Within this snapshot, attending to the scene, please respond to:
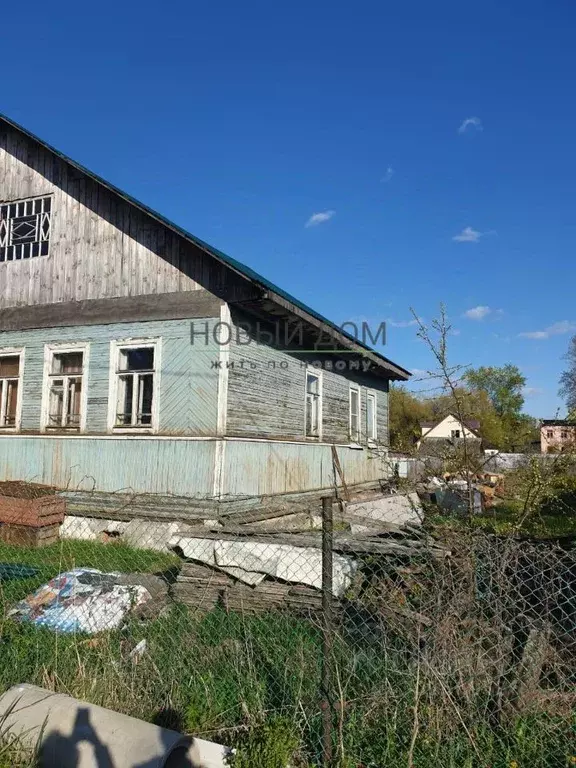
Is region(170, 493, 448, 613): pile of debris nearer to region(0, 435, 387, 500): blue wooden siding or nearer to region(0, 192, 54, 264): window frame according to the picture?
region(0, 435, 387, 500): blue wooden siding

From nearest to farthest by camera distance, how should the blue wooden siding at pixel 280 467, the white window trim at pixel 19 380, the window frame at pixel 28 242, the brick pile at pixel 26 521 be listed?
the brick pile at pixel 26 521 → the blue wooden siding at pixel 280 467 → the white window trim at pixel 19 380 → the window frame at pixel 28 242

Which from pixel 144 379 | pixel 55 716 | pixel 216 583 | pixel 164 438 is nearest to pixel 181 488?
pixel 164 438

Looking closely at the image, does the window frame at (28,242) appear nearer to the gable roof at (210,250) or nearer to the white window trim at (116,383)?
the gable roof at (210,250)

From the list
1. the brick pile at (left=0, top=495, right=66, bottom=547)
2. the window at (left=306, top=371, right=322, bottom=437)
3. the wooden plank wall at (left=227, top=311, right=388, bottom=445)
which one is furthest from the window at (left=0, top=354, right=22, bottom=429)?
the window at (left=306, top=371, right=322, bottom=437)

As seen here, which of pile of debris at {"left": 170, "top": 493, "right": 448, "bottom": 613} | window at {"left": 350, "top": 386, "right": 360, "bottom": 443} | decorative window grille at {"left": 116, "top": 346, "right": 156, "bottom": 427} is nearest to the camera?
pile of debris at {"left": 170, "top": 493, "right": 448, "bottom": 613}

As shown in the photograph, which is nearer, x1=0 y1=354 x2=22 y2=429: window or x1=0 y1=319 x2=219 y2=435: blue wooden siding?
x1=0 y1=319 x2=219 y2=435: blue wooden siding

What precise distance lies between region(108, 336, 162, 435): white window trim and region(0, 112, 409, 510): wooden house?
0.03 metres

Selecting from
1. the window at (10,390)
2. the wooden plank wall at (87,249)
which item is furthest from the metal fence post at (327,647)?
the window at (10,390)

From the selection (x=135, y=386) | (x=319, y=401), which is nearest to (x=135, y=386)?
(x=135, y=386)

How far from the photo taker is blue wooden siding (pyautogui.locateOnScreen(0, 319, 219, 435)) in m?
9.93

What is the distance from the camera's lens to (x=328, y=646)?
10.8 feet

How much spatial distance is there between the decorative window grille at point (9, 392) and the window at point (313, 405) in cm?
642

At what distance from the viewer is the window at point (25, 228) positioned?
12.1 meters

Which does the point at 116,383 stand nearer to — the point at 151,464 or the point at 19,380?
the point at 151,464
